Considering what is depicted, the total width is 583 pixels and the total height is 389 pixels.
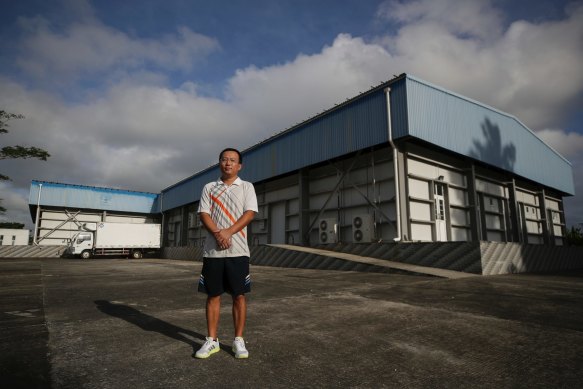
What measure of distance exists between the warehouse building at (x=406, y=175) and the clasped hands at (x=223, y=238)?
12.5 metres

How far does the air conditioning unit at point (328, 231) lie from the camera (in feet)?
60.8

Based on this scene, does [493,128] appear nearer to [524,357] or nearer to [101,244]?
[524,357]

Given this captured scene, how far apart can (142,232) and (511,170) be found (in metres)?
32.1

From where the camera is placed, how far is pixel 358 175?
1820 cm

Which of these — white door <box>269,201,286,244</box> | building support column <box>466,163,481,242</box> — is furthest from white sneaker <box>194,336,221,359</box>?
white door <box>269,201,286,244</box>

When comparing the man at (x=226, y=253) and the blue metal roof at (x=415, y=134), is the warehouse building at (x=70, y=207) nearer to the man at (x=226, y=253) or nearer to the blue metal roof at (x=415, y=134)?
the blue metal roof at (x=415, y=134)

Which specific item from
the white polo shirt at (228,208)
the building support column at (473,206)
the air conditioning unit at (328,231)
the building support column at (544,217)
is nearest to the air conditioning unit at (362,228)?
the air conditioning unit at (328,231)

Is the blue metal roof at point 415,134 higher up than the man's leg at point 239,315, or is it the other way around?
the blue metal roof at point 415,134

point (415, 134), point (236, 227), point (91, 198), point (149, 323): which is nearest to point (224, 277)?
point (236, 227)

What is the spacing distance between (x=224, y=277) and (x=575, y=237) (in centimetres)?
4211

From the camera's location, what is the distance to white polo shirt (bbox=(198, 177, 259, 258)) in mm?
3025

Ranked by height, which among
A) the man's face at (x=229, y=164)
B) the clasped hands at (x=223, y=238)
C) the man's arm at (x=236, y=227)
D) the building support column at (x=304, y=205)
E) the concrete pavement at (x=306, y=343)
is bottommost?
the concrete pavement at (x=306, y=343)

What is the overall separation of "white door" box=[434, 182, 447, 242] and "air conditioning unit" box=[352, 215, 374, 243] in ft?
11.3

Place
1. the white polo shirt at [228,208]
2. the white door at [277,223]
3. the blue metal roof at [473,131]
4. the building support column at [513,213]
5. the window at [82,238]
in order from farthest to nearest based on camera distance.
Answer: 1. the window at [82,238]
2. the white door at [277,223]
3. the building support column at [513,213]
4. the blue metal roof at [473,131]
5. the white polo shirt at [228,208]
